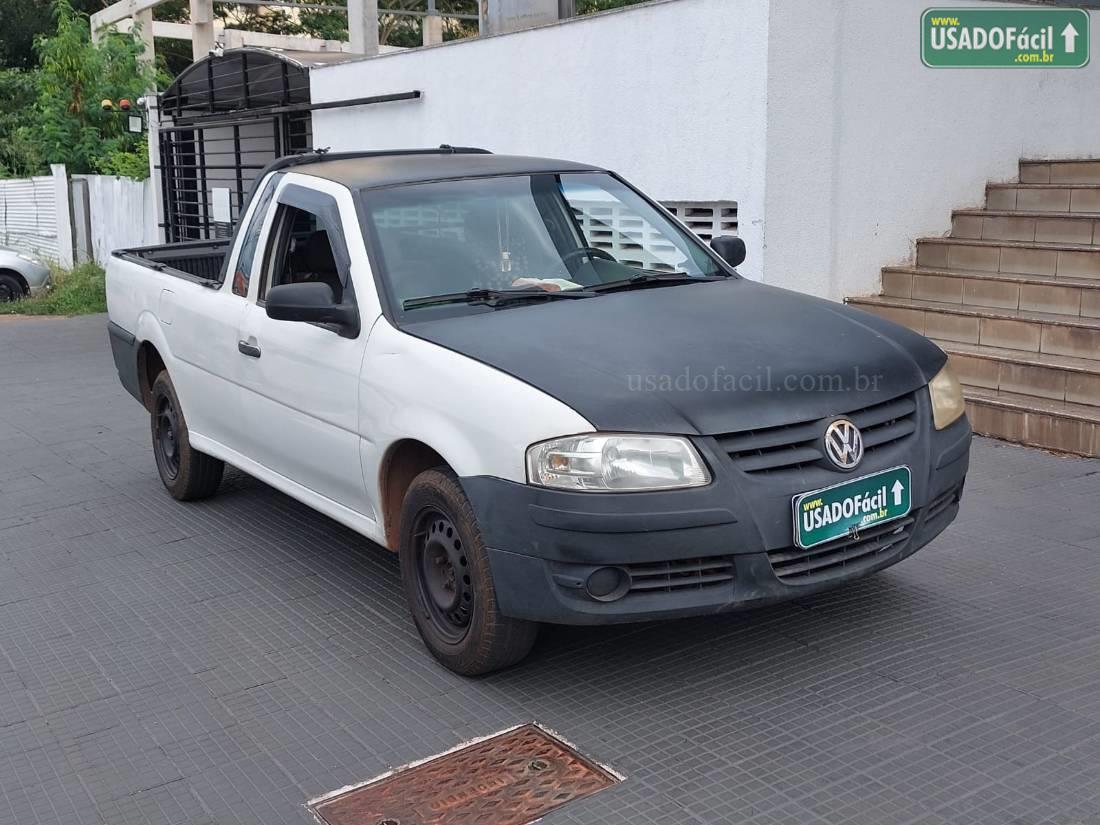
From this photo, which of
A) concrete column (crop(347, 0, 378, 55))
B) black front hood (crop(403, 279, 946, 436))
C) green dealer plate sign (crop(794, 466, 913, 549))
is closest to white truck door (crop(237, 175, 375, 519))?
black front hood (crop(403, 279, 946, 436))

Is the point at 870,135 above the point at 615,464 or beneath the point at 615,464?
above

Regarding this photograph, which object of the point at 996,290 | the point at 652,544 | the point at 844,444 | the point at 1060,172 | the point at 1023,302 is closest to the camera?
the point at 652,544

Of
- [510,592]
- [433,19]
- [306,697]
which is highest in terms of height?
[433,19]

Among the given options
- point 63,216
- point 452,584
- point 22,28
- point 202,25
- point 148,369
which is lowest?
point 452,584

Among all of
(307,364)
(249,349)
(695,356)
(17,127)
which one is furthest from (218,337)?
(17,127)

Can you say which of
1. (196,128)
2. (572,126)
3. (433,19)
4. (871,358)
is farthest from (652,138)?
(433,19)

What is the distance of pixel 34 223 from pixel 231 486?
16643 millimetres

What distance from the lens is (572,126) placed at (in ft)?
32.9

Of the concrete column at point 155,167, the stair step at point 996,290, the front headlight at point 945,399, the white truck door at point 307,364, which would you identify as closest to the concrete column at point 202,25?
the concrete column at point 155,167

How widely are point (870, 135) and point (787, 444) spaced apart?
220 inches

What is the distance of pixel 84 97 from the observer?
68.7ft

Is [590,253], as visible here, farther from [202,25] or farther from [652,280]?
[202,25]

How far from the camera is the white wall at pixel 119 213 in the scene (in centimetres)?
1869

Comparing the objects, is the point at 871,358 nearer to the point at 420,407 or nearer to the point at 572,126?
the point at 420,407
